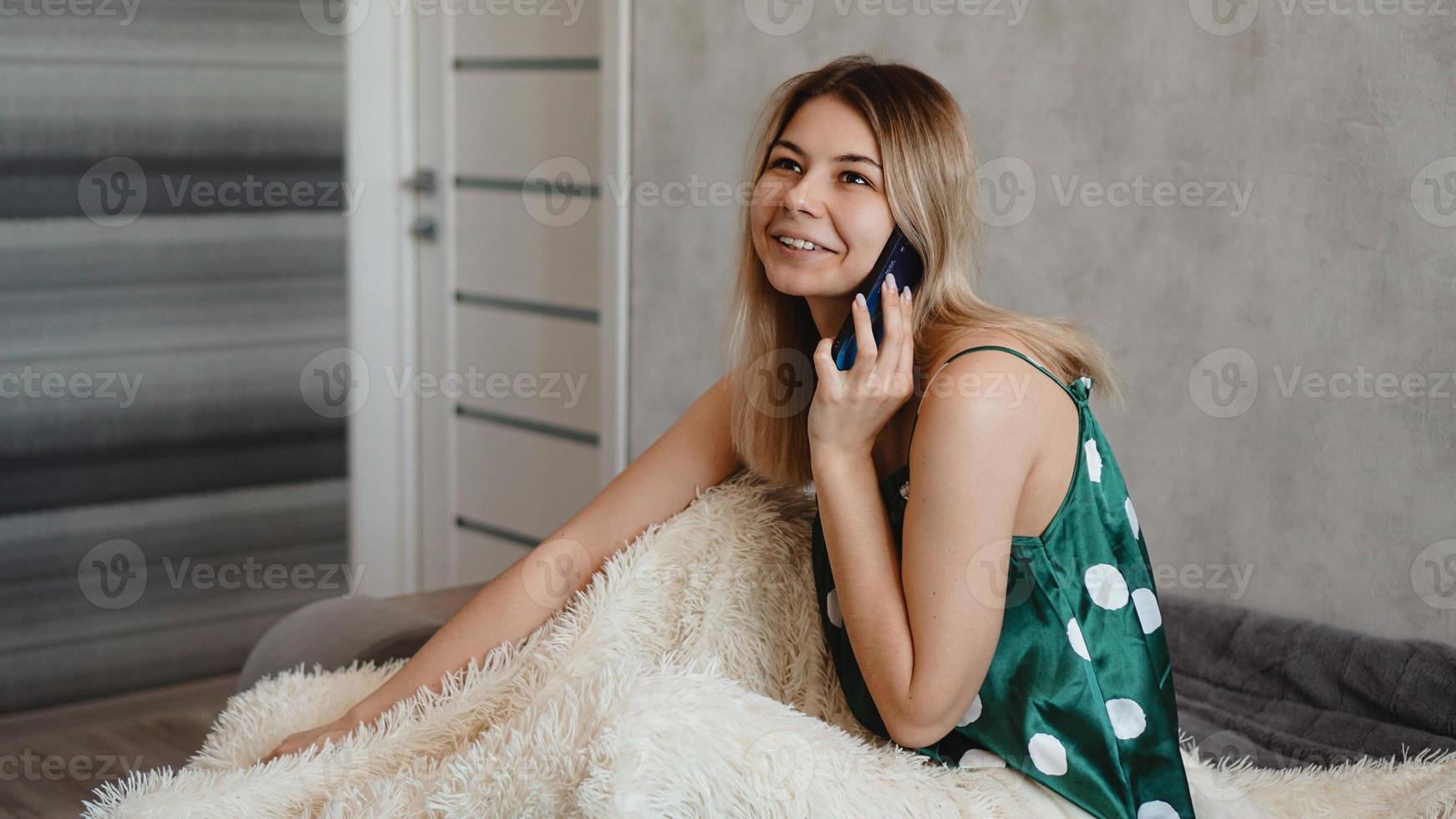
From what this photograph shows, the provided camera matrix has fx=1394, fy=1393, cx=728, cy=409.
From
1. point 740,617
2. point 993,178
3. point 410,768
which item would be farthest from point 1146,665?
point 993,178

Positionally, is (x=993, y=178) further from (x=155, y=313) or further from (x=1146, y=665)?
(x=155, y=313)

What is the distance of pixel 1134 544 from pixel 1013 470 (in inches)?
8.4

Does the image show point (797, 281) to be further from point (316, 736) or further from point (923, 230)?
point (316, 736)

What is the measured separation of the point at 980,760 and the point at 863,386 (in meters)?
0.39

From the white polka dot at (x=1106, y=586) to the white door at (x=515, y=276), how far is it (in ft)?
5.69

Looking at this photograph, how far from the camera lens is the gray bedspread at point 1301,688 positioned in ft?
5.50

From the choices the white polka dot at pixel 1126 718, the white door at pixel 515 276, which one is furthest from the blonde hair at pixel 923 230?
the white door at pixel 515 276

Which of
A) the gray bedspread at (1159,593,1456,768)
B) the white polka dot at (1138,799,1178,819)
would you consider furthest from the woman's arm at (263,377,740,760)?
the gray bedspread at (1159,593,1456,768)

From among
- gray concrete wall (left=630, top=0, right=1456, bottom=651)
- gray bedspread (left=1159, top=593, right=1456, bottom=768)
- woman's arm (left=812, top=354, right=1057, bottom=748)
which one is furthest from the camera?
gray concrete wall (left=630, top=0, right=1456, bottom=651)

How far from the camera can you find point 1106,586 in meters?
1.43

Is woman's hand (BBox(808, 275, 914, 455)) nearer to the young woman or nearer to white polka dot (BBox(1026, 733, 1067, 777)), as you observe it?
the young woman

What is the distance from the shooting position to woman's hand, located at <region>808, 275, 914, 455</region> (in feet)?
4.69

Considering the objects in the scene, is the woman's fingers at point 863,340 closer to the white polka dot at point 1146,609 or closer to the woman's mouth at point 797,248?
the woman's mouth at point 797,248

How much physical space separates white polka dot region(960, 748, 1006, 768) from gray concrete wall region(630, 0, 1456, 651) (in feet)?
2.66
